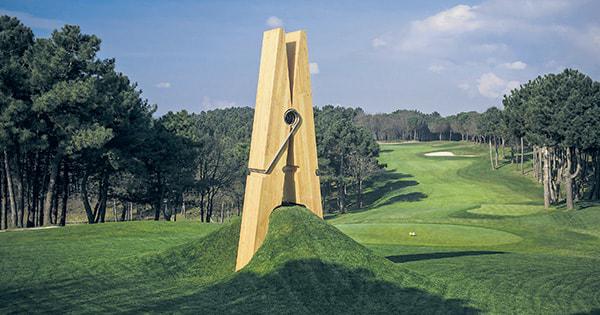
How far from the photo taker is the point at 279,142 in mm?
15930

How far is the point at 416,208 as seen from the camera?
2239 inches

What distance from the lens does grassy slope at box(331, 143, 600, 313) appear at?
13578mm

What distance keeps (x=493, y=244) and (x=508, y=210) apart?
71.0 ft

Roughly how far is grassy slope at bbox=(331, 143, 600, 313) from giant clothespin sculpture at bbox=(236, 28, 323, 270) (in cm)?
449

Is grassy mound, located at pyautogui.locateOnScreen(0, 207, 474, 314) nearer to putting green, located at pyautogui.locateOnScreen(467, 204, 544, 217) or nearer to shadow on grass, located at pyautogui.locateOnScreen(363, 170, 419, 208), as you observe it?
putting green, located at pyautogui.locateOnScreen(467, 204, 544, 217)

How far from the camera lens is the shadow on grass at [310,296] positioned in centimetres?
1115

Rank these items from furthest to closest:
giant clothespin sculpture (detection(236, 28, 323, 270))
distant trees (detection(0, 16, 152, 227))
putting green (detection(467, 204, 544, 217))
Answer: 1. putting green (detection(467, 204, 544, 217))
2. distant trees (detection(0, 16, 152, 227))
3. giant clothespin sculpture (detection(236, 28, 323, 270))

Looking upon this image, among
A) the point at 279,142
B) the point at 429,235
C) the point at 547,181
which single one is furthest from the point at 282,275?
the point at 547,181

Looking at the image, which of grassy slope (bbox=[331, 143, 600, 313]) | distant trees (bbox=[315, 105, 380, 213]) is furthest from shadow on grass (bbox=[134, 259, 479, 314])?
distant trees (bbox=[315, 105, 380, 213])

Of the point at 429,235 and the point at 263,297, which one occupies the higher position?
the point at 263,297

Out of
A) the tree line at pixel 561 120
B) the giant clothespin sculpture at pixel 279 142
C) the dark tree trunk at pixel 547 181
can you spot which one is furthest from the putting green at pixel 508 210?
the giant clothespin sculpture at pixel 279 142

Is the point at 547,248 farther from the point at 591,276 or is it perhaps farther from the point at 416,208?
the point at 416,208

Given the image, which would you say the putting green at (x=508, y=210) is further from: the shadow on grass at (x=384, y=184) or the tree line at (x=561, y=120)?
the shadow on grass at (x=384, y=184)

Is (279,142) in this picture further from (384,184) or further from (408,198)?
(384,184)
